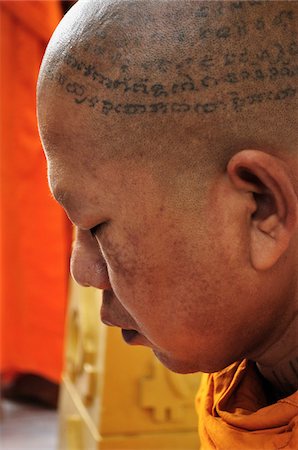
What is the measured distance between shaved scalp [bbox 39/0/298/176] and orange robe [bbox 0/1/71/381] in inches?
62.4

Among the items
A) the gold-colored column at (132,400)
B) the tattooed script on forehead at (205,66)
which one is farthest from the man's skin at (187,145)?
the gold-colored column at (132,400)

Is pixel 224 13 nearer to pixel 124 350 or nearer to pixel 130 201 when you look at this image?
pixel 130 201

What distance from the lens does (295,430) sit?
0.67m

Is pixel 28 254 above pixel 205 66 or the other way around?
the other way around

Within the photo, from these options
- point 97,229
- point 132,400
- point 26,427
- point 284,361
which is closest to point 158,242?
point 97,229

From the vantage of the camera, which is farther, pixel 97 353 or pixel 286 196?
pixel 97 353

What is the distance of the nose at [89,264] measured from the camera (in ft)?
2.35

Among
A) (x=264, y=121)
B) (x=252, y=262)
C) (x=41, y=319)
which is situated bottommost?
(x=41, y=319)

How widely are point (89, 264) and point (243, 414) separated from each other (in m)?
0.19

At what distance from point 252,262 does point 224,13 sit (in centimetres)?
20

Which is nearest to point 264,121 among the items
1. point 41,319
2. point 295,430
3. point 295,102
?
point 295,102

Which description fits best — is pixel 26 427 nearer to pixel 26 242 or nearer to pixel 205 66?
pixel 26 242

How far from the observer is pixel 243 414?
74cm

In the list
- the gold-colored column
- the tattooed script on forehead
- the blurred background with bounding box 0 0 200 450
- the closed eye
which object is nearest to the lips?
the closed eye
